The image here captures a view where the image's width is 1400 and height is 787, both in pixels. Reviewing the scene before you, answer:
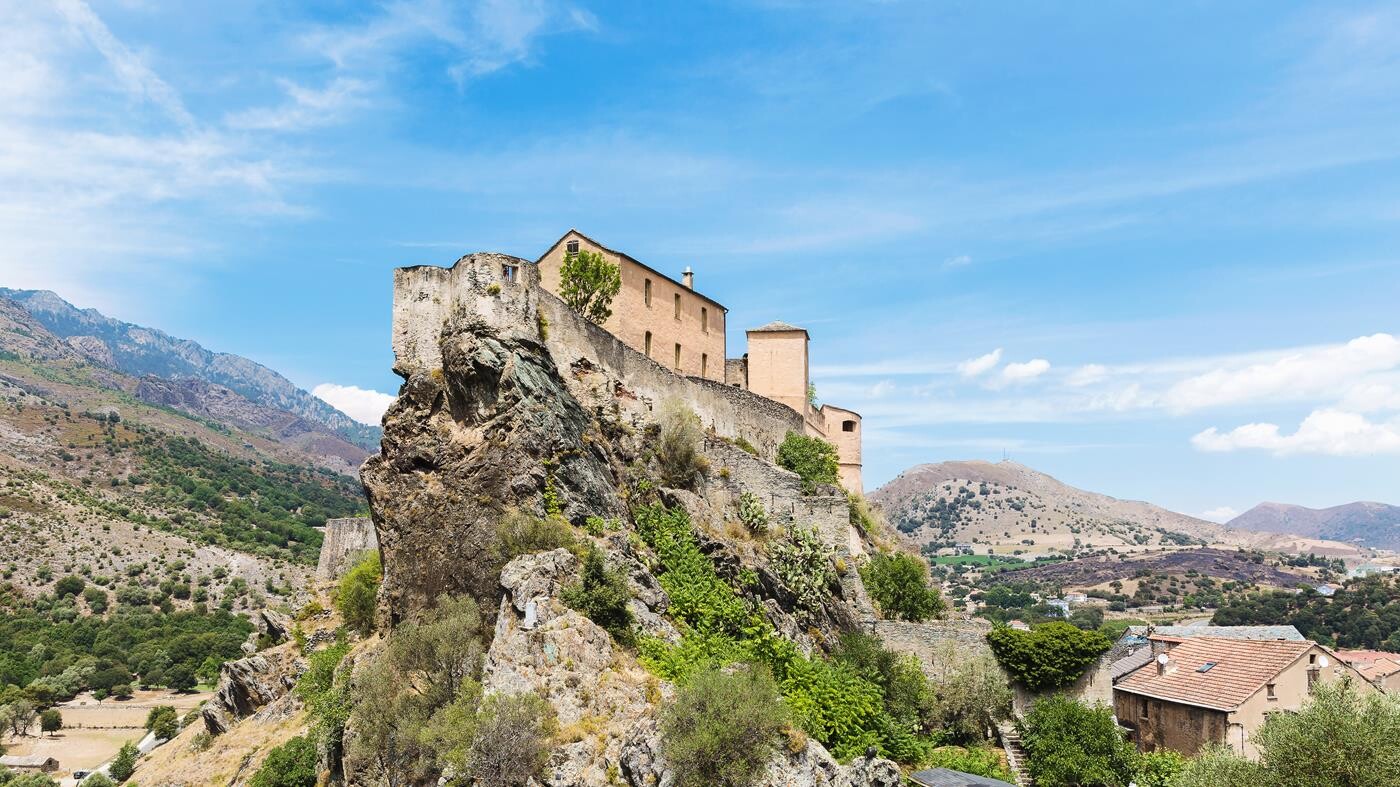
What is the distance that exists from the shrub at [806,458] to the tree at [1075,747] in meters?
14.7

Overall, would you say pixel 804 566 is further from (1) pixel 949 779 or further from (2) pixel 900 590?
(1) pixel 949 779

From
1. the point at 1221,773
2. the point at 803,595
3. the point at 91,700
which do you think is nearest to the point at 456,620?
the point at 803,595

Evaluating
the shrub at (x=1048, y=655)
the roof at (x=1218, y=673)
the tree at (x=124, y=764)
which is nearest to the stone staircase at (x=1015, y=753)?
the shrub at (x=1048, y=655)

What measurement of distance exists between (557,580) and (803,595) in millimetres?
11570

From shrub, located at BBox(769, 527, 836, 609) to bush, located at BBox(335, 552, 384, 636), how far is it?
15428 mm

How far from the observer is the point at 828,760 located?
22.7 m

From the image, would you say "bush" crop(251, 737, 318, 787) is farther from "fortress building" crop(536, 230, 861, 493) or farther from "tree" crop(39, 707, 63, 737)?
"tree" crop(39, 707, 63, 737)

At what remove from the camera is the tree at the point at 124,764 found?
2361 inches

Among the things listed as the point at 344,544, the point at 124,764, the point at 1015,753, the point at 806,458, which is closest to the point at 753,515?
the point at 806,458

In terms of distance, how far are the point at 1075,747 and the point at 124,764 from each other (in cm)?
5931

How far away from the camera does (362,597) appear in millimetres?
38250

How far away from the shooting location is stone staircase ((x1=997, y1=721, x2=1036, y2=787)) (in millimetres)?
31375

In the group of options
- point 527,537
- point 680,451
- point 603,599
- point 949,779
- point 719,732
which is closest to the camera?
point 719,732

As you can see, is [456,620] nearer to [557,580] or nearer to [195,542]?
[557,580]
